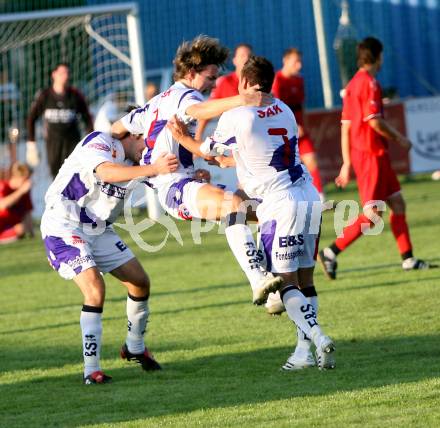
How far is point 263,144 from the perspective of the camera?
743 centimetres

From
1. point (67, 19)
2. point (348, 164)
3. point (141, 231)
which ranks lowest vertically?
point (141, 231)

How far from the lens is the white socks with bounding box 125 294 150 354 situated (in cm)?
802

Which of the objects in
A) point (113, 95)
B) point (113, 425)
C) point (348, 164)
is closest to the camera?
point (113, 425)

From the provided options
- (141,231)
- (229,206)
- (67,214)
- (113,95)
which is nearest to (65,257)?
(67,214)

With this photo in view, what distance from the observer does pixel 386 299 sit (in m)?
10.1

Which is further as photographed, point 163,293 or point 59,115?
point 59,115

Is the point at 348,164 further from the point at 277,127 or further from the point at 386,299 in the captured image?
the point at 277,127

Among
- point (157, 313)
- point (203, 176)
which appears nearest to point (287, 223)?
point (203, 176)

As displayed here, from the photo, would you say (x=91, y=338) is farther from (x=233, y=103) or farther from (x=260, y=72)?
(x=260, y=72)

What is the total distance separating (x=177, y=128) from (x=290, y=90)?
7.29m

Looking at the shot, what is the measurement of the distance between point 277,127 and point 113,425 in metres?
2.18

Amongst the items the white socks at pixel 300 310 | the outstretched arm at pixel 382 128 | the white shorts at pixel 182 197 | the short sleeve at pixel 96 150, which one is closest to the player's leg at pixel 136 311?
the white shorts at pixel 182 197

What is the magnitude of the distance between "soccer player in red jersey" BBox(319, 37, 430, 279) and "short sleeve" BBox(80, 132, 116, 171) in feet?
13.5

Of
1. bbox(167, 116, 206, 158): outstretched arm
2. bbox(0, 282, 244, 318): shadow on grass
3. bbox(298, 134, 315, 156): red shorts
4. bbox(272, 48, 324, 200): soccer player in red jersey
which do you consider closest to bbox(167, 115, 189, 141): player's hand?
bbox(167, 116, 206, 158): outstretched arm
